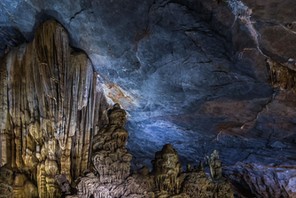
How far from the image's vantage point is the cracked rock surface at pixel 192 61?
5.35 meters

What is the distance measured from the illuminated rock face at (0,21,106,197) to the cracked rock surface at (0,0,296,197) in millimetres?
294

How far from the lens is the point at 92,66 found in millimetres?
6914

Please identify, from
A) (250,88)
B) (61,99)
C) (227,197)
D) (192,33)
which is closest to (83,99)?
(61,99)

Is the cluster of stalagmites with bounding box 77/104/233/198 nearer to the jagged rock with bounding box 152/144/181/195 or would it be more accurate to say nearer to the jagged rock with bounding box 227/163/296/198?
the jagged rock with bounding box 152/144/181/195

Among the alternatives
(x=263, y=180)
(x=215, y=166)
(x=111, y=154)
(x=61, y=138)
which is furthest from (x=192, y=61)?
(x=263, y=180)

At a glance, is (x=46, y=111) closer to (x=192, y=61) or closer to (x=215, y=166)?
(x=192, y=61)

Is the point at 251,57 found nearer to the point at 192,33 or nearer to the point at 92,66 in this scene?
the point at 192,33

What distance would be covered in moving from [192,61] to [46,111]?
249 centimetres

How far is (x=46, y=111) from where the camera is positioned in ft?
21.7

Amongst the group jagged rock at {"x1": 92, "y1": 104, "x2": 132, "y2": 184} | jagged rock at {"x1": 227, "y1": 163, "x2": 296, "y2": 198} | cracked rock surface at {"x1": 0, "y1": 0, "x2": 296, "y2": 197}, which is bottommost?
jagged rock at {"x1": 227, "y1": 163, "x2": 296, "y2": 198}

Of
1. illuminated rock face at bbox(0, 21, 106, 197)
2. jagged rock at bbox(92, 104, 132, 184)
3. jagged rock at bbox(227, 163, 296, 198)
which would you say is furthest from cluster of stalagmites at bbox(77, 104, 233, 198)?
jagged rock at bbox(227, 163, 296, 198)

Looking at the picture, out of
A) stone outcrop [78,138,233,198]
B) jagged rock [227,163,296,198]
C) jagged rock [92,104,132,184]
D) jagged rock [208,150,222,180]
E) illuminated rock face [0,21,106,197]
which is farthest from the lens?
jagged rock [227,163,296,198]

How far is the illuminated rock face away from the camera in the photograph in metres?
6.49

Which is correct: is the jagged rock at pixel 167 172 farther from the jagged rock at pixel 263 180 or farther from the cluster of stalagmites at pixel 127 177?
the jagged rock at pixel 263 180
